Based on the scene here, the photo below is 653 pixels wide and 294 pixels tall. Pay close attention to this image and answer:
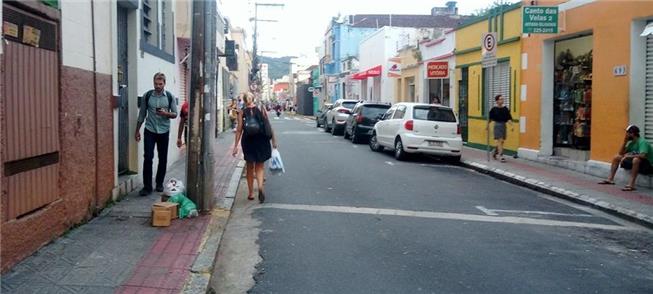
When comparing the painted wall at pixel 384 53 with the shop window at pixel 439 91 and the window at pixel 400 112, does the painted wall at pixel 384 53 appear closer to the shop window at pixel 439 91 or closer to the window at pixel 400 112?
the shop window at pixel 439 91

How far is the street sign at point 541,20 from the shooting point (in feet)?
50.6

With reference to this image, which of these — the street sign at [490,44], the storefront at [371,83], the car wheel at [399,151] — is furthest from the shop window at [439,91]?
the storefront at [371,83]

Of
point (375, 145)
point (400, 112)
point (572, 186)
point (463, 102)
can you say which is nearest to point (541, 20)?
point (400, 112)

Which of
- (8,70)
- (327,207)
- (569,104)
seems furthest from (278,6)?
(8,70)

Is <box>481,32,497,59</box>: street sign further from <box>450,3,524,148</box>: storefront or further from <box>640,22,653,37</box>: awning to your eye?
<box>640,22,653,37</box>: awning

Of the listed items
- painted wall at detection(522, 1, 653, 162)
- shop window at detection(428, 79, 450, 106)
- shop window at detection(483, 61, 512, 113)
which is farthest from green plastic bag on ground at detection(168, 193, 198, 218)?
shop window at detection(428, 79, 450, 106)

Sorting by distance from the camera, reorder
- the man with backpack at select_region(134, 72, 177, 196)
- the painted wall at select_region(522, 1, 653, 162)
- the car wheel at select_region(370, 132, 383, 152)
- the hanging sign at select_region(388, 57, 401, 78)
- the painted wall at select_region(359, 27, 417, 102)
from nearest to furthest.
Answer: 1. the man with backpack at select_region(134, 72, 177, 196)
2. the painted wall at select_region(522, 1, 653, 162)
3. the car wheel at select_region(370, 132, 383, 152)
4. the hanging sign at select_region(388, 57, 401, 78)
5. the painted wall at select_region(359, 27, 417, 102)

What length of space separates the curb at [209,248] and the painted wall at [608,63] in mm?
7734

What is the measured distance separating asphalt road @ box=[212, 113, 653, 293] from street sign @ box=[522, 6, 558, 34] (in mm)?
4464

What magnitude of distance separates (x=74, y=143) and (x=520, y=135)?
1334cm

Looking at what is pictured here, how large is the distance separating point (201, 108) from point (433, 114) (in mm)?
9829

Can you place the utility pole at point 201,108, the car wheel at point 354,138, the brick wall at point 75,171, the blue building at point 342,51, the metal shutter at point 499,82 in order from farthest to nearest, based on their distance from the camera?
1. the blue building at point 342,51
2. the car wheel at point 354,138
3. the metal shutter at point 499,82
4. the utility pole at point 201,108
5. the brick wall at point 75,171

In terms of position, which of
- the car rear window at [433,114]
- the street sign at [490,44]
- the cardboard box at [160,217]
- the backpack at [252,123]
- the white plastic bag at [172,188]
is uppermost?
the street sign at [490,44]

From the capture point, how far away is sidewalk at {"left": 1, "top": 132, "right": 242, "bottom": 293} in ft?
17.6
